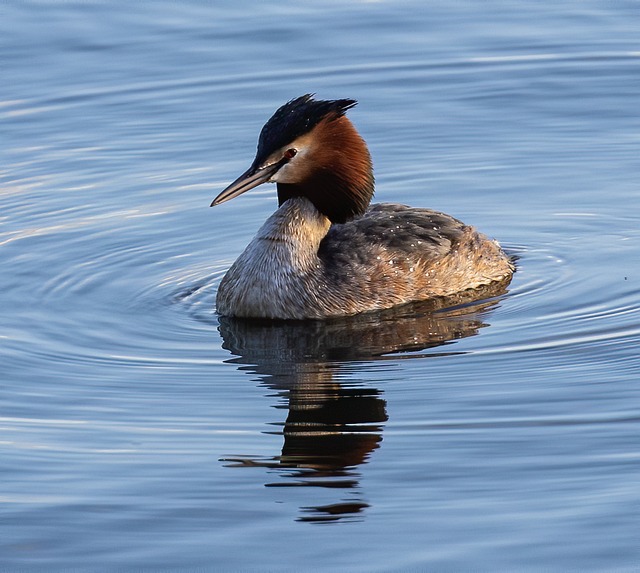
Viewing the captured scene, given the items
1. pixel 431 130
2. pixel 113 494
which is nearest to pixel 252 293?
pixel 113 494

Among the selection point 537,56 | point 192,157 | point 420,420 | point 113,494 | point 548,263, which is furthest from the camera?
point 537,56

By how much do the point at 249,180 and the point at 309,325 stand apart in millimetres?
1142

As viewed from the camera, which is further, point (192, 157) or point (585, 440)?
point (192, 157)

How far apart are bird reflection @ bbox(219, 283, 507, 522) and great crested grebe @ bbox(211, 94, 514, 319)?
0.13 metres

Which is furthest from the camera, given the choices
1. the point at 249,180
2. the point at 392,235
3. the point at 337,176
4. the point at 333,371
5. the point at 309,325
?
the point at 392,235

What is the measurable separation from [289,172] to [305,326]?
1.14 metres

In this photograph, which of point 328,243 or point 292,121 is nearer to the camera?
point 292,121

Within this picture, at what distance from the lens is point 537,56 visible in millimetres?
17391

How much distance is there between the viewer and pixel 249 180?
11328 millimetres

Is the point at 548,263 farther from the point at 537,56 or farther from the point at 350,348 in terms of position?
the point at 537,56

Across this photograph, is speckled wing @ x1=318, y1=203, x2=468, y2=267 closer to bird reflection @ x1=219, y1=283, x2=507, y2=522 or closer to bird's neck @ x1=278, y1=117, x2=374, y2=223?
bird's neck @ x1=278, y1=117, x2=374, y2=223

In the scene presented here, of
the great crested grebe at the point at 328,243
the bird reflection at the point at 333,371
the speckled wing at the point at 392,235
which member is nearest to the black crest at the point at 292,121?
the great crested grebe at the point at 328,243

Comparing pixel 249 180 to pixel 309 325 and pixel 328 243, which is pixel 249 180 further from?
pixel 309 325

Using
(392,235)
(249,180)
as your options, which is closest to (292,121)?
(249,180)
